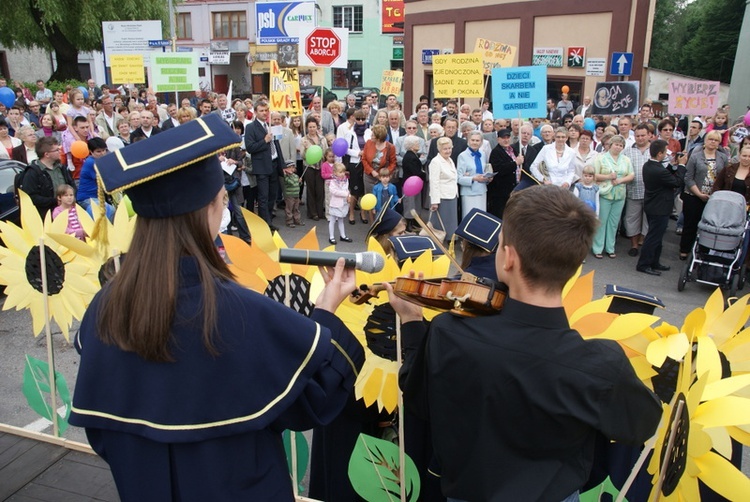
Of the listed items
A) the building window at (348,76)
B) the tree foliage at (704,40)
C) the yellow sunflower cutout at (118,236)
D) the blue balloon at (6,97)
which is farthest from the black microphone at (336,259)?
the building window at (348,76)

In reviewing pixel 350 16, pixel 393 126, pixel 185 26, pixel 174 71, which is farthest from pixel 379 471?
pixel 185 26

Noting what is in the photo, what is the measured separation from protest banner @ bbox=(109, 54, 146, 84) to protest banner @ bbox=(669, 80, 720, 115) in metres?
10.8

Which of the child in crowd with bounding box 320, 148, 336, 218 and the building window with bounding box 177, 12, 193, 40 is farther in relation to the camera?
the building window with bounding box 177, 12, 193, 40

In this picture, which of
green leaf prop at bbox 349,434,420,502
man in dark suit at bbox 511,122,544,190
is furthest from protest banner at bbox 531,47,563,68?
green leaf prop at bbox 349,434,420,502

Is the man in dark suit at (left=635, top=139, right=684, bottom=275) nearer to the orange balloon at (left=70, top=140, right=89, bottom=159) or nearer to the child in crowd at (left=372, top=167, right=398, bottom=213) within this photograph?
the child in crowd at (left=372, top=167, right=398, bottom=213)

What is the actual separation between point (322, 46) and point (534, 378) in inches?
446

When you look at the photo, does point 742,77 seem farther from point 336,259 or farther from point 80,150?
point 336,259

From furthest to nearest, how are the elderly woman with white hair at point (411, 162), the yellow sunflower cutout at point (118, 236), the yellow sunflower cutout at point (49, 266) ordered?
the elderly woman with white hair at point (411, 162) < the yellow sunflower cutout at point (49, 266) < the yellow sunflower cutout at point (118, 236)

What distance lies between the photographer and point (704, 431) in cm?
185

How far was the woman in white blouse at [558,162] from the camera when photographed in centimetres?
903

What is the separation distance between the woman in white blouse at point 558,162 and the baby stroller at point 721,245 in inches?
79.3

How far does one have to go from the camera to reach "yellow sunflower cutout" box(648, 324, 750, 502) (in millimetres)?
1828

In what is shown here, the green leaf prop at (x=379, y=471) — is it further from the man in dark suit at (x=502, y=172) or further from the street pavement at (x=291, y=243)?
the man in dark suit at (x=502, y=172)

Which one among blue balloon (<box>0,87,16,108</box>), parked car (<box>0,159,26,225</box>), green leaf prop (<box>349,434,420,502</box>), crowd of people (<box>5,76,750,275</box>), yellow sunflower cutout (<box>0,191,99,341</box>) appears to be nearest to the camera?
green leaf prop (<box>349,434,420,502</box>)
